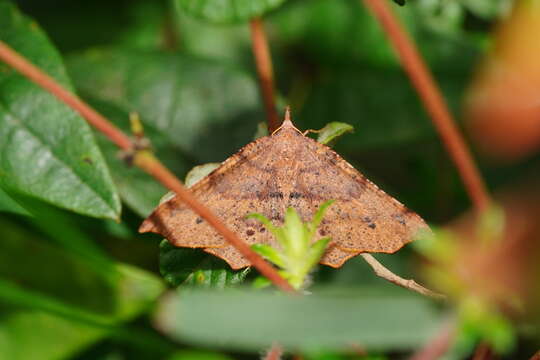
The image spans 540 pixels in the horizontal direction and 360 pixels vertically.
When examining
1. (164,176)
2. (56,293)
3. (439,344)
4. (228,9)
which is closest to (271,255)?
(164,176)

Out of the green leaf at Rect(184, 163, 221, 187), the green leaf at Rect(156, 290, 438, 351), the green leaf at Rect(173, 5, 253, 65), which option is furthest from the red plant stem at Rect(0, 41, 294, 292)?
the green leaf at Rect(173, 5, 253, 65)

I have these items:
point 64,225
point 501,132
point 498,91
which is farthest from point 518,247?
point 498,91

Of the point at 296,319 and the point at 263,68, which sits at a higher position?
the point at 263,68

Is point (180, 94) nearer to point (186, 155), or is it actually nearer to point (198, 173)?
point (186, 155)

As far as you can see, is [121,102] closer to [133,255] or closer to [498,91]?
[133,255]

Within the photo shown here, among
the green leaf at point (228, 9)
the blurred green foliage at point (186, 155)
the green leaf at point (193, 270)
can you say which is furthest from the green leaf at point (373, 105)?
the green leaf at point (193, 270)

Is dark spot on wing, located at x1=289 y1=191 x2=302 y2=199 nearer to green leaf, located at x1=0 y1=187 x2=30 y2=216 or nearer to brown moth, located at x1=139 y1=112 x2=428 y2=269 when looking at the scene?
brown moth, located at x1=139 y1=112 x2=428 y2=269
